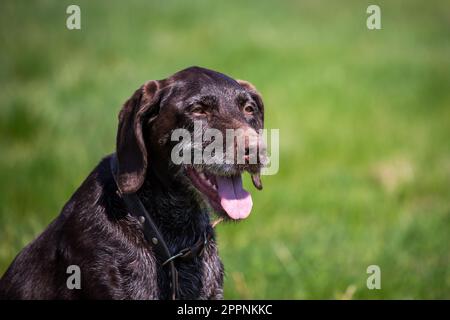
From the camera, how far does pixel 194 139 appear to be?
3.98 m

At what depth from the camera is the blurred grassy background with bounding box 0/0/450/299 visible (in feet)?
20.9

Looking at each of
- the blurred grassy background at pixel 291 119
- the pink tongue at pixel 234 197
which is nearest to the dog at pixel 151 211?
the pink tongue at pixel 234 197

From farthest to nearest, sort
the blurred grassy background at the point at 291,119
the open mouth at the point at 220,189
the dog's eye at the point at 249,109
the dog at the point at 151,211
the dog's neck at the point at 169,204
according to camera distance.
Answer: the blurred grassy background at the point at 291,119 < the dog's eye at the point at 249,109 < the dog's neck at the point at 169,204 < the open mouth at the point at 220,189 < the dog at the point at 151,211

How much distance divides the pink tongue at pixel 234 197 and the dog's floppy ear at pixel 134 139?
1.55 feet

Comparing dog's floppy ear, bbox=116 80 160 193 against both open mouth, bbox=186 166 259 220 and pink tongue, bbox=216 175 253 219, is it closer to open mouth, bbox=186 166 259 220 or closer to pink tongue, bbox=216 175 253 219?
open mouth, bbox=186 166 259 220

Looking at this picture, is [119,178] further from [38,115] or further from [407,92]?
[407,92]

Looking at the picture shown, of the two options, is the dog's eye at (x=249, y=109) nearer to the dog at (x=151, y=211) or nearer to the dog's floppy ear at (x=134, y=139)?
the dog at (x=151, y=211)

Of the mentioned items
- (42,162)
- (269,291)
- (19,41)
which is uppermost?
(19,41)

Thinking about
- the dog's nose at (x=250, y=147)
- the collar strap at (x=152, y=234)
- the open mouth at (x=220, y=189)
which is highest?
the dog's nose at (x=250, y=147)

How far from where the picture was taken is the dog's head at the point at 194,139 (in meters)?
3.86

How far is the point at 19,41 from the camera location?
37.9ft

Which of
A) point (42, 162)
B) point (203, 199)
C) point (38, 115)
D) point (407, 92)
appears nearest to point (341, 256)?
point (203, 199)

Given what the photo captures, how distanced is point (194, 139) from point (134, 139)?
345 millimetres

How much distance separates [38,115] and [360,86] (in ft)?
16.9
